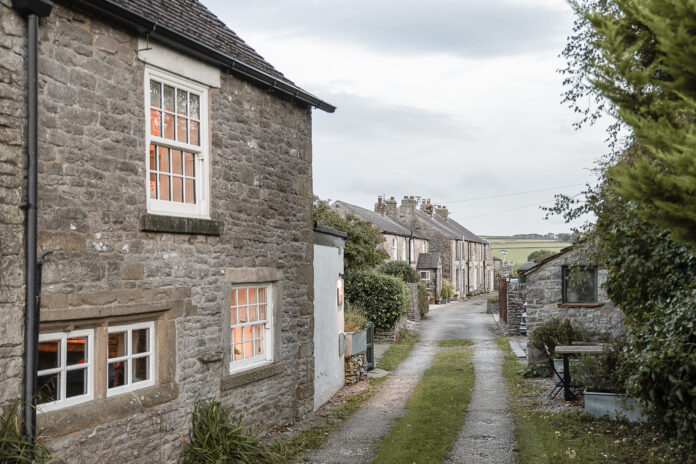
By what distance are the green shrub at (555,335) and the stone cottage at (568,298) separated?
0.27 metres

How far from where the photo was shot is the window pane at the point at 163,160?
26.0 feet

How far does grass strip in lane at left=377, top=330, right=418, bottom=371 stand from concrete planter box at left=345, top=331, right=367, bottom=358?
209 centimetres

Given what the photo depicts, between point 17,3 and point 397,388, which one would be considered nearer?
point 17,3

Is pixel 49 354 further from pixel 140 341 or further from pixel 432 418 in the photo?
pixel 432 418

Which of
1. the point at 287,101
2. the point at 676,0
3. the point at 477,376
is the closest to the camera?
the point at 676,0

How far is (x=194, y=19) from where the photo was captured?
9320mm

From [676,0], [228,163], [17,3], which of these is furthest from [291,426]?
[676,0]

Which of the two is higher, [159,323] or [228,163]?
[228,163]

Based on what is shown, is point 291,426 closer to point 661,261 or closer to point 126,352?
point 126,352

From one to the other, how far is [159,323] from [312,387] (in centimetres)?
443

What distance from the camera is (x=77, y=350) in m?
6.78

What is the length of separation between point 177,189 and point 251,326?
2784mm

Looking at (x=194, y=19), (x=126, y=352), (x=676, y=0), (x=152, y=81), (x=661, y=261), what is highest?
(x=194, y=19)

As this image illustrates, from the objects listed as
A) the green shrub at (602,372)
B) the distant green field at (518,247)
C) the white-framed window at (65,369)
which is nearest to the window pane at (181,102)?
the white-framed window at (65,369)
